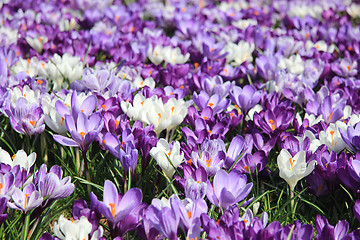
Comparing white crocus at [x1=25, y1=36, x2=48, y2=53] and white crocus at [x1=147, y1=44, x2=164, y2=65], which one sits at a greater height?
white crocus at [x1=25, y1=36, x2=48, y2=53]

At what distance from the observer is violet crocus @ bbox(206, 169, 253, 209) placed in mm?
1844

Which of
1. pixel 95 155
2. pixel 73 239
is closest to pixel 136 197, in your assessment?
pixel 73 239

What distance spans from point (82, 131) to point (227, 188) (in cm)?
80

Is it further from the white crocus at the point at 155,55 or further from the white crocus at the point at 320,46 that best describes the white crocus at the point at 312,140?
the white crocus at the point at 320,46

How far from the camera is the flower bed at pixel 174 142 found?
1755mm

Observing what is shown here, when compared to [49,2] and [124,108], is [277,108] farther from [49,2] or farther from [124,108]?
[49,2]

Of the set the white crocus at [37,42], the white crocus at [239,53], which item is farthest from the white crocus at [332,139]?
the white crocus at [37,42]

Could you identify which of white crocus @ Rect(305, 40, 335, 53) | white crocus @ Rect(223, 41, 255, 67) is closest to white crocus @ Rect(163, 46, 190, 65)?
white crocus @ Rect(223, 41, 255, 67)

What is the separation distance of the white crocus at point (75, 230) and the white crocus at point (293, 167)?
88 centimetres

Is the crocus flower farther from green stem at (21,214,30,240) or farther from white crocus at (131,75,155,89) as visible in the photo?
white crocus at (131,75,155,89)

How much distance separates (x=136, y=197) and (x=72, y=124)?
624 millimetres

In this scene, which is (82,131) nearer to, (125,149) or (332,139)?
(125,149)

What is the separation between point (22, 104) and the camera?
7.49 feet

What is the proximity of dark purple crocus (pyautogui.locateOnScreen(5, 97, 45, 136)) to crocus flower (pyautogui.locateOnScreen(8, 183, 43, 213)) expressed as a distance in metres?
0.53
